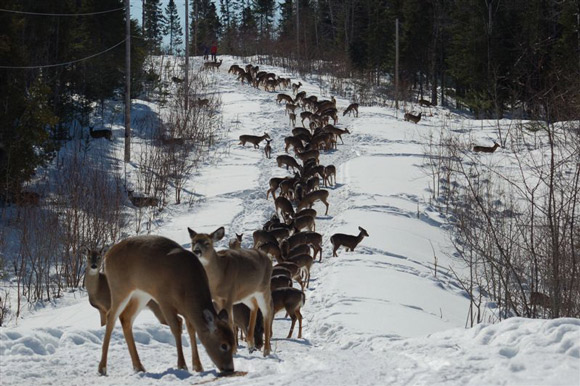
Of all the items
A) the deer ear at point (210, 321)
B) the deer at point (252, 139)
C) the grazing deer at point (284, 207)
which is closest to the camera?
the deer ear at point (210, 321)

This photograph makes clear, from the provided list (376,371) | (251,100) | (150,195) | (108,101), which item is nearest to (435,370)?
(376,371)

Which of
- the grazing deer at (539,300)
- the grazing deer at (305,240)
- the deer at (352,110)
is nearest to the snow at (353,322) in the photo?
the grazing deer at (305,240)

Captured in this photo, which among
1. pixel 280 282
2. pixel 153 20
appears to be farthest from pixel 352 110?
pixel 153 20

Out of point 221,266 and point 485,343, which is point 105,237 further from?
point 485,343

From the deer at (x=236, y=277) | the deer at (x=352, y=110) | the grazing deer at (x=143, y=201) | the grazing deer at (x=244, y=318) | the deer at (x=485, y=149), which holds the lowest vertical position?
the grazing deer at (x=244, y=318)

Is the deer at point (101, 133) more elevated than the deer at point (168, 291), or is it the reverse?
the deer at point (101, 133)

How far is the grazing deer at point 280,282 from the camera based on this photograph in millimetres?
11613

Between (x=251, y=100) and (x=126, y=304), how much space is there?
38.0 m

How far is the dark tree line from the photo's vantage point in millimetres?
20188

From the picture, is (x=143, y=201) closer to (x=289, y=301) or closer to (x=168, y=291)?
(x=289, y=301)

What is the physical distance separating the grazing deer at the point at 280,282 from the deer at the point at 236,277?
2307mm

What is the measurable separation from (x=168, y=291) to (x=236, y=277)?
7.86 feet

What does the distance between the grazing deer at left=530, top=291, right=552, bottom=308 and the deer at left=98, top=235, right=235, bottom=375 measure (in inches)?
235

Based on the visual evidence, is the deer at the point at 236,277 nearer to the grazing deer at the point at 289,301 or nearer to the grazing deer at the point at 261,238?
the grazing deer at the point at 289,301
